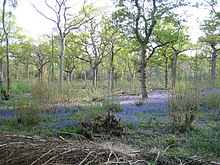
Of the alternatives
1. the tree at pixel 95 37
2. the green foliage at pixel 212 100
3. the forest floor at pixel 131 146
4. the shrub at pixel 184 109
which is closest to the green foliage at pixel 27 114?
the forest floor at pixel 131 146

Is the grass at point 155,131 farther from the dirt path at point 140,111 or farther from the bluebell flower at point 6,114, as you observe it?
the dirt path at point 140,111

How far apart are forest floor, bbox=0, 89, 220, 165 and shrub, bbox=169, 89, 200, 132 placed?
0.25 metres

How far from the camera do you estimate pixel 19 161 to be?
1935 mm

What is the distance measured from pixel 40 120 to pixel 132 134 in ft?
11.2

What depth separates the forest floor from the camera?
194 centimetres

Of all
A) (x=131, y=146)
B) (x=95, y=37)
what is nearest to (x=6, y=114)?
(x=131, y=146)

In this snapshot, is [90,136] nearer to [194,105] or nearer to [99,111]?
[99,111]

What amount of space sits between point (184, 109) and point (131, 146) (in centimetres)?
216

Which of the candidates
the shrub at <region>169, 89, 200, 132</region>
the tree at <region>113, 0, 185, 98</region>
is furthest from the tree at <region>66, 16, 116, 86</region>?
the shrub at <region>169, 89, 200, 132</region>

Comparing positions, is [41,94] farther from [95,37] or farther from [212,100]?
[95,37]

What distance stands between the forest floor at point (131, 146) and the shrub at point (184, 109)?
0.81ft

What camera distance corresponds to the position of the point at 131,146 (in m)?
4.44

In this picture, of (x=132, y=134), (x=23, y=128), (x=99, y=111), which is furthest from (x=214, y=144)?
(x=23, y=128)

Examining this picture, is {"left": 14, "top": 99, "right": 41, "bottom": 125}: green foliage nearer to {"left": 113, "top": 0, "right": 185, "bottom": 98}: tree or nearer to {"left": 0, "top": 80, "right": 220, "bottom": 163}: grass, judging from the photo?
{"left": 0, "top": 80, "right": 220, "bottom": 163}: grass
